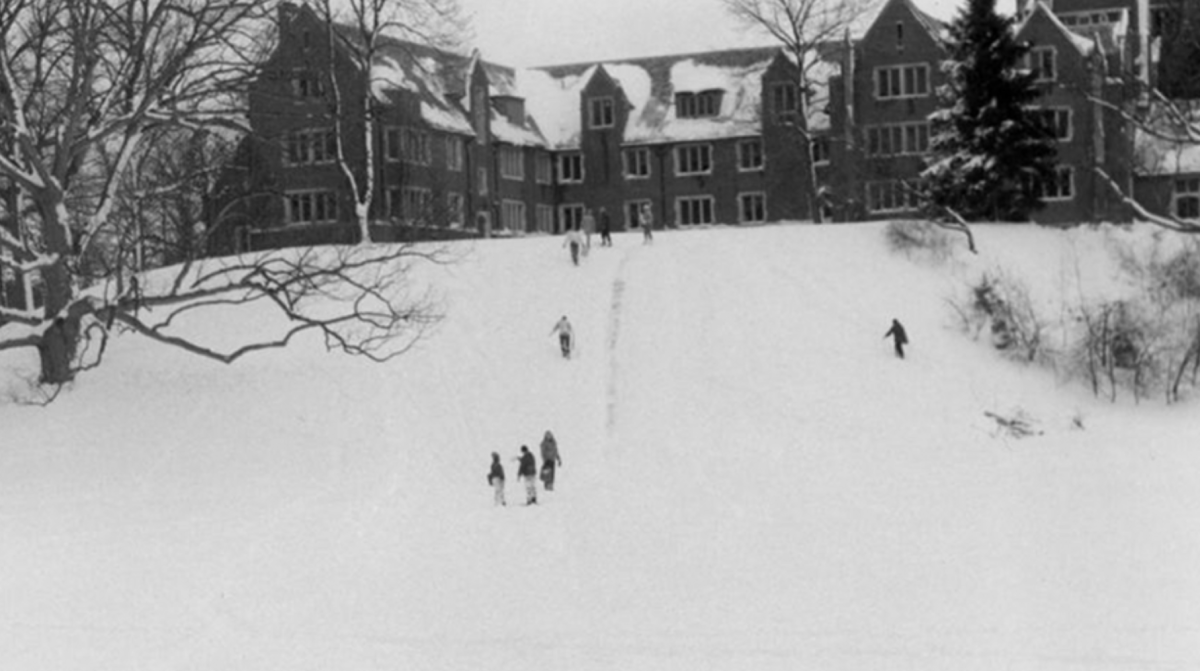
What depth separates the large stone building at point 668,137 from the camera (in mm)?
69625

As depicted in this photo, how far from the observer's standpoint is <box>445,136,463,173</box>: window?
2948 inches

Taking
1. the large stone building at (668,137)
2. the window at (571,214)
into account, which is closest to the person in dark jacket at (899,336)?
the large stone building at (668,137)

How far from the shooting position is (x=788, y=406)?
46.2m

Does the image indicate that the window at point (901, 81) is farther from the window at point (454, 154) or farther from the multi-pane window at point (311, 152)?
the multi-pane window at point (311, 152)

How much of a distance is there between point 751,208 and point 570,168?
9.28 m

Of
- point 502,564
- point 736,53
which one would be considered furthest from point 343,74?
point 502,564

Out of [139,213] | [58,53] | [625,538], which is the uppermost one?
[58,53]

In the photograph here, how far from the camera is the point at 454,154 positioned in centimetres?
7550

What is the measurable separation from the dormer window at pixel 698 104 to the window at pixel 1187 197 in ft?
68.6

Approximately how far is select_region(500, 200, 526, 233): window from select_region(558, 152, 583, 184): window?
359 cm

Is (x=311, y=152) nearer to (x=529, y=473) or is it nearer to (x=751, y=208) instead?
(x=751, y=208)

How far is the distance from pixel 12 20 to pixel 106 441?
10540 millimetres

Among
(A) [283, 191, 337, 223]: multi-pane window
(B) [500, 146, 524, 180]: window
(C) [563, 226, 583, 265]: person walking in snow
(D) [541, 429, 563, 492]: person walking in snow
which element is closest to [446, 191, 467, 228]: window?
(B) [500, 146, 524, 180]: window

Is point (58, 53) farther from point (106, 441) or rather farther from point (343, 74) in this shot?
point (343, 74)
